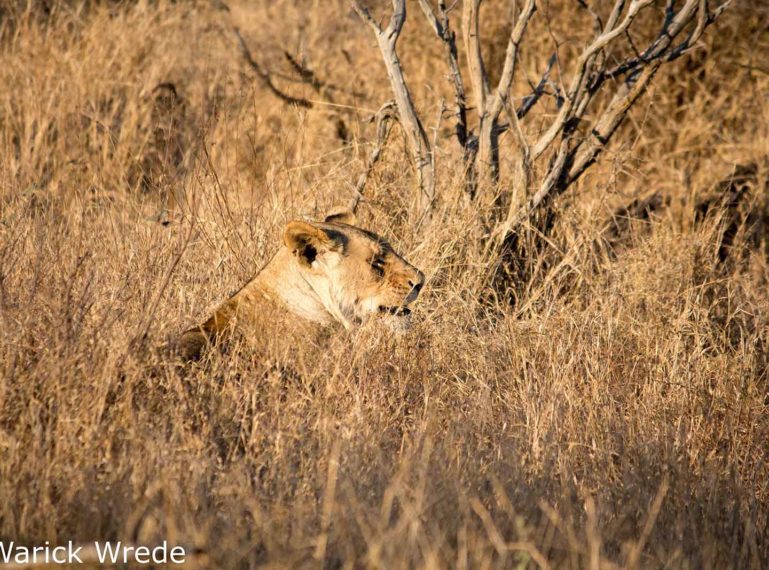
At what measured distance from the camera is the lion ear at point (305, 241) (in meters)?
4.32

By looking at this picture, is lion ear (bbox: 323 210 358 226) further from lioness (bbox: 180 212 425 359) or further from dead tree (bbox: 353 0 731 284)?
dead tree (bbox: 353 0 731 284)

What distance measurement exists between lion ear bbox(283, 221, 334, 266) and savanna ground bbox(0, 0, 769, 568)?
0.38 meters

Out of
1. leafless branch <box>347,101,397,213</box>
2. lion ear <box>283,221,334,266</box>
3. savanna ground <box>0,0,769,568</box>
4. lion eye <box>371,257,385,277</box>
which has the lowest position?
savanna ground <box>0,0,769,568</box>

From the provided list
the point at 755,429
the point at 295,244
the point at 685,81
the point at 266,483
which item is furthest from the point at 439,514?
the point at 685,81

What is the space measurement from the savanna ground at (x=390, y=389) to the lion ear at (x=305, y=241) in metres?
0.38

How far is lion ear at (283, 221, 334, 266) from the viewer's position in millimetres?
4320

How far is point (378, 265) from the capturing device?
4676 mm

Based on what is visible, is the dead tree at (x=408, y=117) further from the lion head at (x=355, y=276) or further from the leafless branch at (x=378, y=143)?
the lion head at (x=355, y=276)

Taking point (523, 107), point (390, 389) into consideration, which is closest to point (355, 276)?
point (390, 389)

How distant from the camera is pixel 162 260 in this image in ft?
14.7

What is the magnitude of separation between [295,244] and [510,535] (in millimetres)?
1728

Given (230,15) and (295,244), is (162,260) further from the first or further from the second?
(230,15)

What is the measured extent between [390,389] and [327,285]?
0.60 meters

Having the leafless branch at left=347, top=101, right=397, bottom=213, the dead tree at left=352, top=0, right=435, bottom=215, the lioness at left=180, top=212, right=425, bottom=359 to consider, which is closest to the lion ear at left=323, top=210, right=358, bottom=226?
Answer: the lioness at left=180, top=212, right=425, bottom=359
